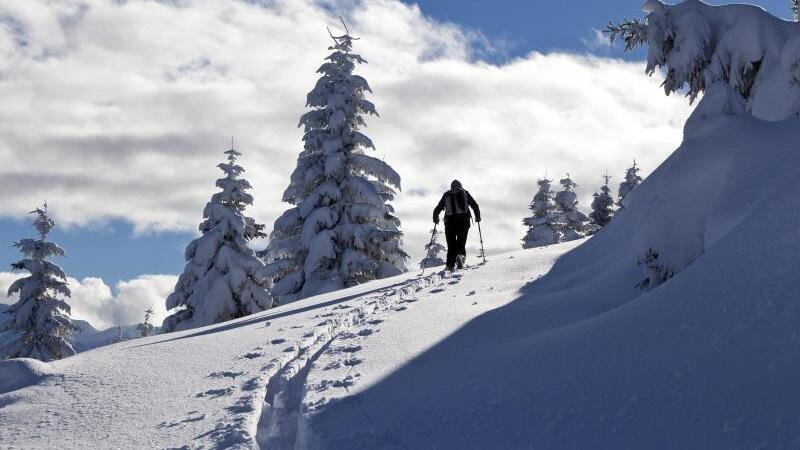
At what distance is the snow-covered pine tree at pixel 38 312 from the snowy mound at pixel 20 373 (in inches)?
821

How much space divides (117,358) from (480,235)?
965 centimetres

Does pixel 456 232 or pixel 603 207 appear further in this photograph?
pixel 603 207

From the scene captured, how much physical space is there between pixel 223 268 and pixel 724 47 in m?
17.2

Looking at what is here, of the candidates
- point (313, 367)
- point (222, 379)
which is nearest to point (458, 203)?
point (313, 367)

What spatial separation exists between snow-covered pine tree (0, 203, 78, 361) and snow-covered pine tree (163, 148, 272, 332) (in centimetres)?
435

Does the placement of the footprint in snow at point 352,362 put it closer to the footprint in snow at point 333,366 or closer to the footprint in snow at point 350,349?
the footprint in snow at point 333,366

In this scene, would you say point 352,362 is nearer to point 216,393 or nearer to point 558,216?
point 216,393

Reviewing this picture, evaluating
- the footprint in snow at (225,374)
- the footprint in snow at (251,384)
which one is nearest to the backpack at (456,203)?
the footprint in snow at (225,374)

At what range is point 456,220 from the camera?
1412cm

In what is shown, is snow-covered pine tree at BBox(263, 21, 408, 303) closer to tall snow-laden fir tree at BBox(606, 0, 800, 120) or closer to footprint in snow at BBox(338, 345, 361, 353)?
tall snow-laden fir tree at BBox(606, 0, 800, 120)

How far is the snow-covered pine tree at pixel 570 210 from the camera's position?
131 feet

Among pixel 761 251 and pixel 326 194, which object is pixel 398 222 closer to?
pixel 326 194

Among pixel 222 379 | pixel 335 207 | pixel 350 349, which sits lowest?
pixel 222 379

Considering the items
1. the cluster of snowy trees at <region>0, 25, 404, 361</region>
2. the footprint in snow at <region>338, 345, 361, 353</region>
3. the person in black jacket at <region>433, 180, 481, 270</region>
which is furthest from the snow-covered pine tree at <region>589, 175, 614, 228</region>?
the footprint in snow at <region>338, 345, 361, 353</region>
